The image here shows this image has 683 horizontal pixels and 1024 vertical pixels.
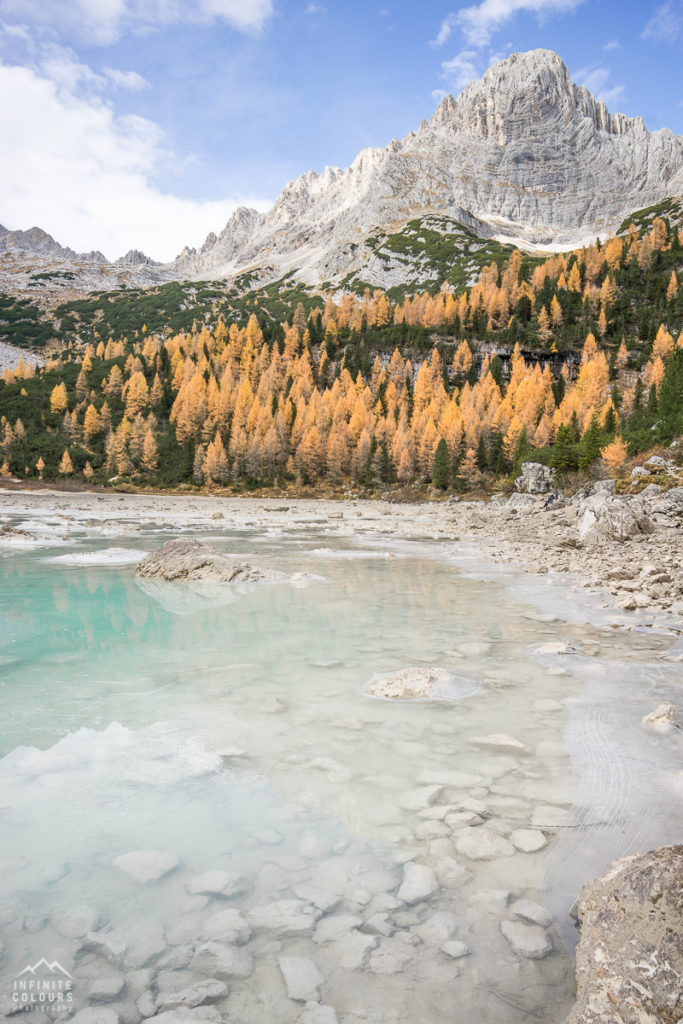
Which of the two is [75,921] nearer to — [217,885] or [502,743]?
[217,885]

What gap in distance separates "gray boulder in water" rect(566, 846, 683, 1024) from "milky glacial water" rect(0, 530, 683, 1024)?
0.23m

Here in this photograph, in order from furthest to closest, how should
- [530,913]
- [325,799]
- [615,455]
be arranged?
[615,455] < [325,799] < [530,913]

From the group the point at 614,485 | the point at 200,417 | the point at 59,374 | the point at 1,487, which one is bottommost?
the point at 1,487

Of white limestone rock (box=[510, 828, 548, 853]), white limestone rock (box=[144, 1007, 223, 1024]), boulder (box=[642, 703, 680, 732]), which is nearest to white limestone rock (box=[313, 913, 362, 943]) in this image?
white limestone rock (box=[144, 1007, 223, 1024])

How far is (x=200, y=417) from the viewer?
107 m

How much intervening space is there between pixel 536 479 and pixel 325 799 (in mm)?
62420

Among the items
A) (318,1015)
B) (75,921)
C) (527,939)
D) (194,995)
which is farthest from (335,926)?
(75,921)

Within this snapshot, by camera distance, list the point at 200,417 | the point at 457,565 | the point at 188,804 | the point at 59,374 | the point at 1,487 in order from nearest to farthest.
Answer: the point at 188,804, the point at 457,565, the point at 1,487, the point at 200,417, the point at 59,374

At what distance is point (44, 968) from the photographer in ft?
9.67

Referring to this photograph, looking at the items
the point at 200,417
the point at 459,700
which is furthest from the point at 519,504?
the point at 200,417

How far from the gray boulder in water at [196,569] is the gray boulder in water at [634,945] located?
42.1 ft

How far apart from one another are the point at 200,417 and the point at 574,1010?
110876 mm

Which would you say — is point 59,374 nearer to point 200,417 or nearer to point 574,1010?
point 200,417

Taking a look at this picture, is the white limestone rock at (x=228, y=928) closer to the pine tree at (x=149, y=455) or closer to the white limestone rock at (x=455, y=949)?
the white limestone rock at (x=455, y=949)
